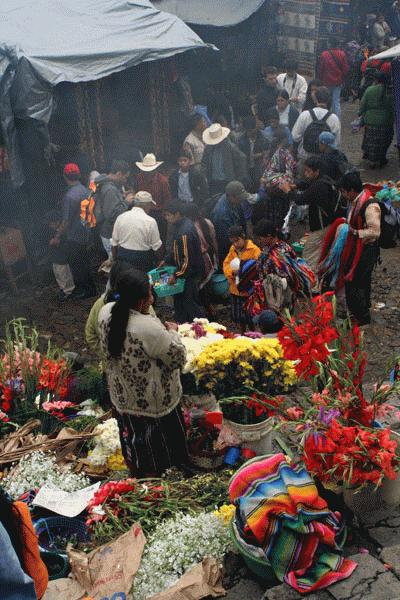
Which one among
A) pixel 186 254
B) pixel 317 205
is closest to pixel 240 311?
pixel 186 254

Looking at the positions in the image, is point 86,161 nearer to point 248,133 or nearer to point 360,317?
point 248,133

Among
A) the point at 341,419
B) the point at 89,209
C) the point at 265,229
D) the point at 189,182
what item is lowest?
the point at 189,182

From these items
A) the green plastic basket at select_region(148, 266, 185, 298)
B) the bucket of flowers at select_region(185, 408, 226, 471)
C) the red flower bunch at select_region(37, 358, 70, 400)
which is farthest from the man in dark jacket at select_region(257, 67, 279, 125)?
the bucket of flowers at select_region(185, 408, 226, 471)

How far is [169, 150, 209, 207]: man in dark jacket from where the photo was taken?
9.77 meters

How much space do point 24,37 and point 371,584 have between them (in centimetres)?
826

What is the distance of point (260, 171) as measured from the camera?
1092cm

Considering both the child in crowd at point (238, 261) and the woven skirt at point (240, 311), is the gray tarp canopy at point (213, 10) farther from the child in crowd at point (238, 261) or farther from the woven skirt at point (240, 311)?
the woven skirt at point (240, 311)

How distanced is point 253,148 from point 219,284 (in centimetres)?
359

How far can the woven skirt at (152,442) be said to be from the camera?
4691 mm

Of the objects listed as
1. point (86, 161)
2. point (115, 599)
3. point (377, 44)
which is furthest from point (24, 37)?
point (377, 44)

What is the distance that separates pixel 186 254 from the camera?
7496mm

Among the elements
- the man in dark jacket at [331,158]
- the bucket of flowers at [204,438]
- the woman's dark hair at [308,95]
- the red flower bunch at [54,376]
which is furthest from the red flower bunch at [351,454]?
the woman's dark hair at [308,95]

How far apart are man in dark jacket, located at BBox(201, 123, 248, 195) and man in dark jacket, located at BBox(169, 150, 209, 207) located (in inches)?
12.6

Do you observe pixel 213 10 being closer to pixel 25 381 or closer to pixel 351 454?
pixel 25 381
